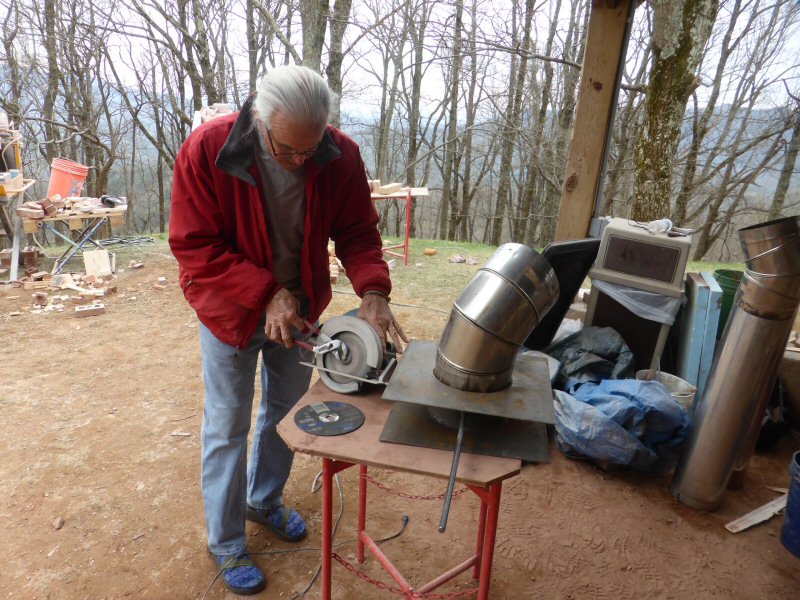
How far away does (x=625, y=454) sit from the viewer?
263 cm

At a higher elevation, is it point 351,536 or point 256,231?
point 256,231

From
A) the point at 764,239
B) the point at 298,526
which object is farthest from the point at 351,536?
the point at 764,239

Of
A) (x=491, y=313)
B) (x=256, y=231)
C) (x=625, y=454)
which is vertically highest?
(x=256, y=231)

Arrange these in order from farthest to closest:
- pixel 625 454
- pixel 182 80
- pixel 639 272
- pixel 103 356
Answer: pixel 182 80 → pixel 103 356 → pixel 639 272 → pixel 625 454

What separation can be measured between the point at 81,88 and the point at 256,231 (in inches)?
523

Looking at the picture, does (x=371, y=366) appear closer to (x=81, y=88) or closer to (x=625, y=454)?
(x=625, y=454)

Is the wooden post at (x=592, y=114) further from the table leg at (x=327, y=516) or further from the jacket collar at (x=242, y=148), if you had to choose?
the table leg at (x=327, y=516)

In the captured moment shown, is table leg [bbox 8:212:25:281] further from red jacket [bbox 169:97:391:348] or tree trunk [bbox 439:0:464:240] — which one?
tree trunk [bbox 439:0:464:240]

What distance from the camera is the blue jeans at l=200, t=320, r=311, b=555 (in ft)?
6.04

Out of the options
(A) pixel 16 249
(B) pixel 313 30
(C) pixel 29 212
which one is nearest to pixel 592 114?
(B) pixel 313 30

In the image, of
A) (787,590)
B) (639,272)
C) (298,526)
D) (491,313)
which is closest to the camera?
(491,313)

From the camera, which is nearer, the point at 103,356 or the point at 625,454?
the point at 625,454

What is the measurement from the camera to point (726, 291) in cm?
339

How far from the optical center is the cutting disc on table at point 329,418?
4.67 ft
